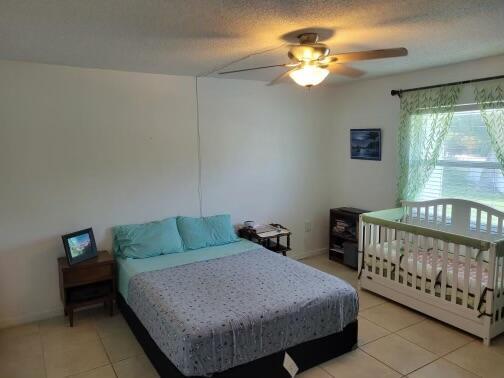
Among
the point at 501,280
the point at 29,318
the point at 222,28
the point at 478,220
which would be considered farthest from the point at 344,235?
the point at 29,318

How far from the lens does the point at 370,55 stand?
2289 mm

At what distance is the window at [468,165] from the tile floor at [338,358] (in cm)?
132

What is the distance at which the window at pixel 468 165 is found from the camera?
3.47m

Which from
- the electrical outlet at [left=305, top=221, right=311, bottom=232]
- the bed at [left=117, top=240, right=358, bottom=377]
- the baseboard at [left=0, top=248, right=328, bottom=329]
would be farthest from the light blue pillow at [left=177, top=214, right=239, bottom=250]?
the baseboard at [left=0, top=248, right=328, bottom=329]

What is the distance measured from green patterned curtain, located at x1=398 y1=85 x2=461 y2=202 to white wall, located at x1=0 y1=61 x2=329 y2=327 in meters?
1.27

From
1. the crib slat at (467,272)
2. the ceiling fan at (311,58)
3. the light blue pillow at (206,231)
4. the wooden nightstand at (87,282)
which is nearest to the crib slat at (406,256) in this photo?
the crib slat at (467,272)

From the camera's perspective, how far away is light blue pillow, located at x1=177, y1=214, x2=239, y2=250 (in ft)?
12.7

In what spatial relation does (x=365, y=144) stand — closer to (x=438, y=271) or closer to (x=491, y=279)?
(x=438, y=271)

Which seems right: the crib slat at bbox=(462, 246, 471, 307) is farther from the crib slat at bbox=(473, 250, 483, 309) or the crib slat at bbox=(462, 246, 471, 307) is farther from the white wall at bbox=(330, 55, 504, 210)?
the white wall at bbox=(330, 55, 504, 210)

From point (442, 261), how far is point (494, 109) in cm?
147

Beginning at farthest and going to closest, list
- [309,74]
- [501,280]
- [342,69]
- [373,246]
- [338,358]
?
[373,246], [501,280], [338,358], [342,69], [309,74]

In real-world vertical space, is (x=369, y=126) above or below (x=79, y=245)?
above

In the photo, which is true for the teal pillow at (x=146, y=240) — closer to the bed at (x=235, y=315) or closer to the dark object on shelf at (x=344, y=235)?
the bed at (x=235, y=315)

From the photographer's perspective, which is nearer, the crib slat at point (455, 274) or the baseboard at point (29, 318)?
the crib slat at point (455, 274)
